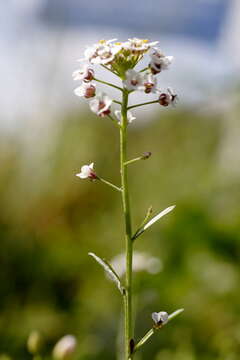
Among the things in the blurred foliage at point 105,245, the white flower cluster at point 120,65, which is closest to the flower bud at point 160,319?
the white flower cluster at point 120,65

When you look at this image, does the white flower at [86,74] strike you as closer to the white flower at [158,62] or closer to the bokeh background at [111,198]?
the white flower at [158,62]

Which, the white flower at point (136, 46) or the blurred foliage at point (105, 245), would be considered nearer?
the white flower at point (136, 46)

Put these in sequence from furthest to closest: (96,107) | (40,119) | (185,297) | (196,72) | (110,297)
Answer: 1. (40,119)
2. (196,72)
3. (110,297)
4. (185,297)
5. (96,107)

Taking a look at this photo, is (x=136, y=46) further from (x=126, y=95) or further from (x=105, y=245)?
(x=105, y=245)

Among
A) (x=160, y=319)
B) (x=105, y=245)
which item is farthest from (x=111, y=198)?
(x=160, y=319)

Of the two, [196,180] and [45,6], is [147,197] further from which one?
[45,6]

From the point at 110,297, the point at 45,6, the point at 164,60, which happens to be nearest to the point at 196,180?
the point at 110,297
